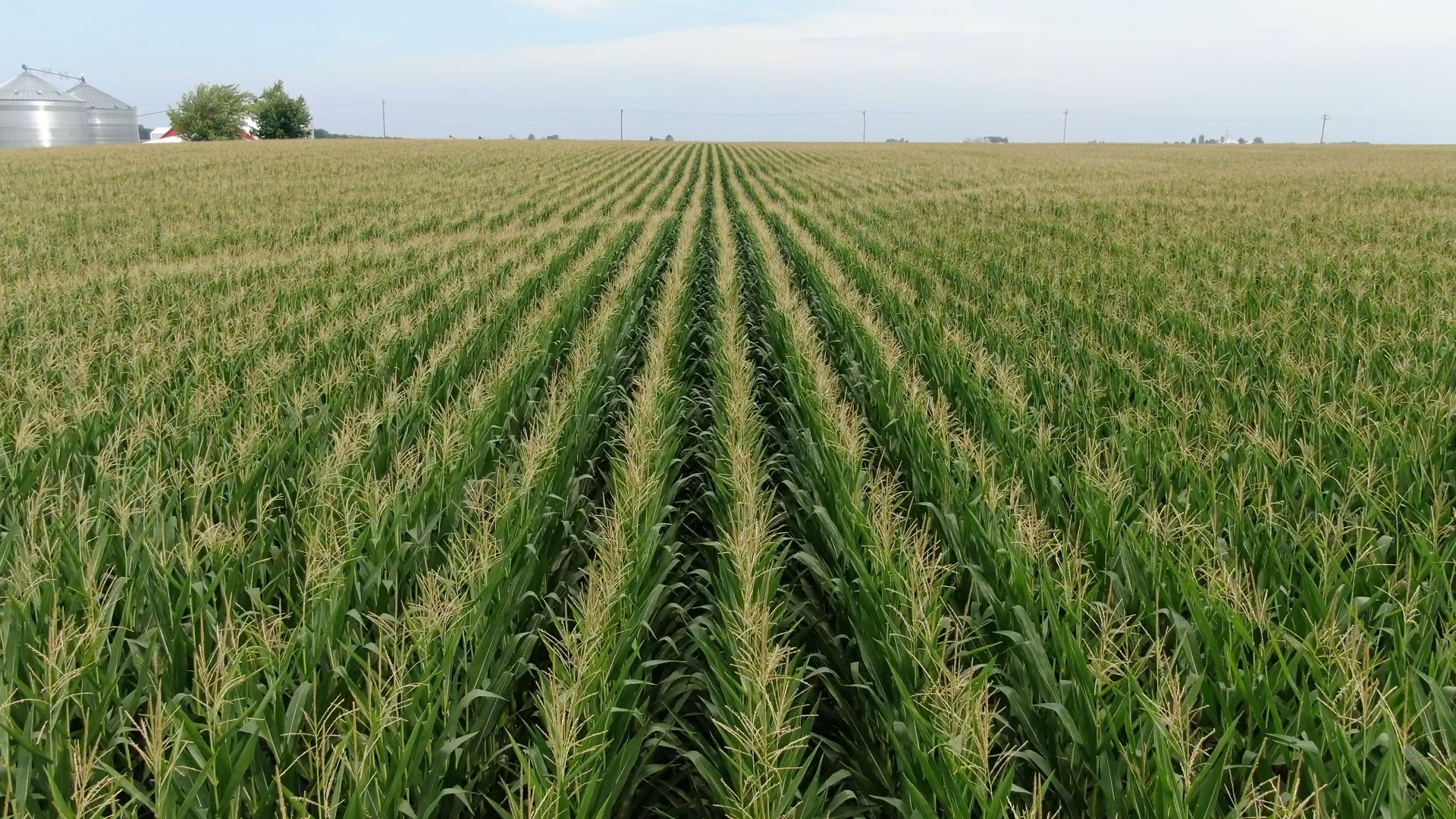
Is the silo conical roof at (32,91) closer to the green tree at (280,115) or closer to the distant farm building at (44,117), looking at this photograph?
the distant farm building at (44,117)

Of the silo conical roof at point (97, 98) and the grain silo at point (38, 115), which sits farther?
the silo conical roof at point (97, 98)

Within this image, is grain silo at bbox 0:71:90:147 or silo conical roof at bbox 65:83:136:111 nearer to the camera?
grain silo at bbox 0:71:90:147

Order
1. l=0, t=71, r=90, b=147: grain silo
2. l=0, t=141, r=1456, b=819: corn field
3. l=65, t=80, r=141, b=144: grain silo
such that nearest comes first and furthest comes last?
l=0, t=141, r=1456, b=819: corn field
l=0, t=71, r=90, b=147: grain silo
l=65, t=80, r=141, b=144: grain silo

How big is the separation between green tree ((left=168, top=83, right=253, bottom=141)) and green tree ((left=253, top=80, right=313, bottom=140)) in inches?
54.8

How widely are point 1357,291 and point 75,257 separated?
1476 cm

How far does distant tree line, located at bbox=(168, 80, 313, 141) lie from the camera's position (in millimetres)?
75062

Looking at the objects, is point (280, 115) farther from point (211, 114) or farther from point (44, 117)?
point (44, 117)

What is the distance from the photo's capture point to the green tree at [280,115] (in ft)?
254

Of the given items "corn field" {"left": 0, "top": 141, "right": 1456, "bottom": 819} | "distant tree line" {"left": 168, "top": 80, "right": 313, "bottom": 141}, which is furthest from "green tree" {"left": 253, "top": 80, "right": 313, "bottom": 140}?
"corn field" {"left": 0, "top": 141, "right": 1456, "bottom": 819}

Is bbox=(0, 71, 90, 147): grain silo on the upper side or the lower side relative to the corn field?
upper

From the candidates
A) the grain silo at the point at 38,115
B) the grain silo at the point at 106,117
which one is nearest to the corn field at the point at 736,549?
the grain silo at the point at 38,115

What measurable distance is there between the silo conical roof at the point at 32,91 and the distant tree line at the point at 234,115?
1051 cm

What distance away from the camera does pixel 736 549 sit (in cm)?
266

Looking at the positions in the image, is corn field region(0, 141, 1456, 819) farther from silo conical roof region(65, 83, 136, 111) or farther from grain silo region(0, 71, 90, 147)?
silo conical roof region(65, 83, 136, 111)
